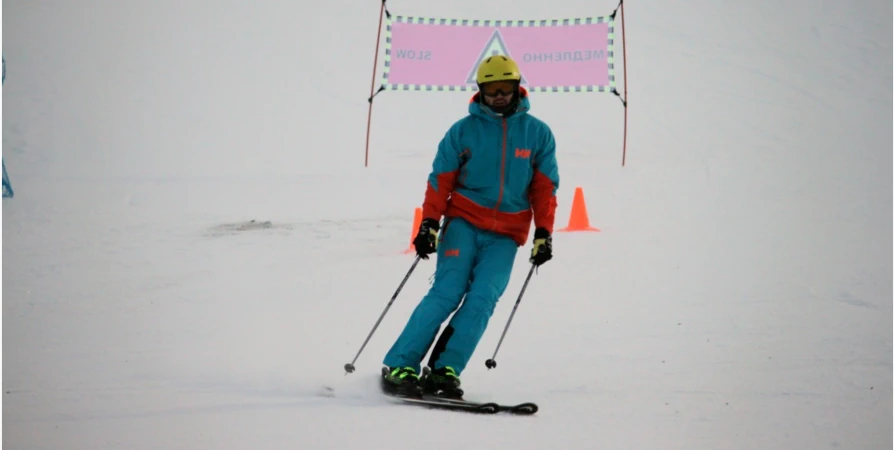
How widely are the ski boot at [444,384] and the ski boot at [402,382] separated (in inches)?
1.4

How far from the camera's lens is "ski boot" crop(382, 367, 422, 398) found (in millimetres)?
4336

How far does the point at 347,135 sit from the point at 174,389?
30.3 ft

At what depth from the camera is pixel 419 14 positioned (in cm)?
1697

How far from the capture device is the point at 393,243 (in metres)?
7.99

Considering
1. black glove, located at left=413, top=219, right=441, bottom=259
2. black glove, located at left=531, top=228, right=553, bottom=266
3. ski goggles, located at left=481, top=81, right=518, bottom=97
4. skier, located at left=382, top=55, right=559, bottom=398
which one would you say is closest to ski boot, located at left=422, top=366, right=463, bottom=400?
skier, located at left=382, top=55, right=559, bottom=398

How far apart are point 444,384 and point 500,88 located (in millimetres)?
1177

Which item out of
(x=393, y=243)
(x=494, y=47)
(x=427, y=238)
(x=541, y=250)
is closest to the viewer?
(x=427, y=238)

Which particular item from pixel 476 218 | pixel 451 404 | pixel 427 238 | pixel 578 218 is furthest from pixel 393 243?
pixel 451 404

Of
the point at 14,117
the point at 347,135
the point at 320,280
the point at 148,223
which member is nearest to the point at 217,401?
the point at 320,280

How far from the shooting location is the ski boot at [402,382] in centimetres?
434

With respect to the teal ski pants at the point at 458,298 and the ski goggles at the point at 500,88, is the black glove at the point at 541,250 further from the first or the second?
the ski goggles at the point at 500,88

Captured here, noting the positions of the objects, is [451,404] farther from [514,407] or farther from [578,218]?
[578,218]

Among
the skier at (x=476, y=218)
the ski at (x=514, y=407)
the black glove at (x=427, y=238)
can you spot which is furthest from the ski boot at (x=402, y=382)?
the black glove at (x=427, y=238)

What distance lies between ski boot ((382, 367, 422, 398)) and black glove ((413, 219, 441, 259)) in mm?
459
